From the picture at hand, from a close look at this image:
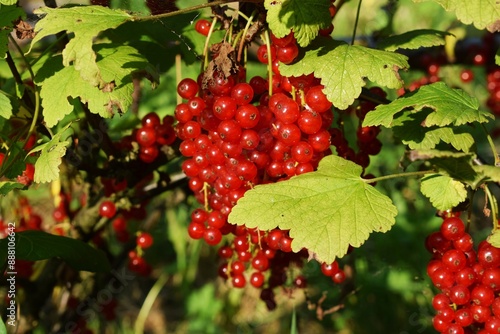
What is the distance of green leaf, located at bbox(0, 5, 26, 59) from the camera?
1194 mm

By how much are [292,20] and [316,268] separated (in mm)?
1730

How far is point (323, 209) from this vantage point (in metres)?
1.11

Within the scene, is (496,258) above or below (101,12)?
below

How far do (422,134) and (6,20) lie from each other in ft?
2.65

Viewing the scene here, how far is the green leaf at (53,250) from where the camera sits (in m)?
1.34

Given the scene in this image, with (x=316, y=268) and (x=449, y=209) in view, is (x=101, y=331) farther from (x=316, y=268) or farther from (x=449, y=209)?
(x=449, y=209)

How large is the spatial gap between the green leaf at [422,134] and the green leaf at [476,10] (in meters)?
0.21

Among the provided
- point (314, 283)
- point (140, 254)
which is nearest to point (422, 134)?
point (140, 254)

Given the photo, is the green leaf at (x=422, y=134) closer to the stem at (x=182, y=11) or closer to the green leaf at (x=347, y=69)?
the green leaf at (x=347, y=69)

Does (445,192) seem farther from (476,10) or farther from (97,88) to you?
(97,88)

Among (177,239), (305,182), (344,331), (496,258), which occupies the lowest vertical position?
(344,331)

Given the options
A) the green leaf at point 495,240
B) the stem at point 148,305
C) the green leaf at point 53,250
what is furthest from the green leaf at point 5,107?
the stem at point 148,305

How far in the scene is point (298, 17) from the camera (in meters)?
1.05

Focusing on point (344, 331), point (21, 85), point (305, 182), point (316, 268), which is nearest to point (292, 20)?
point (305, 182)
